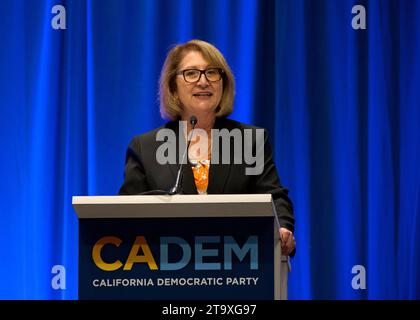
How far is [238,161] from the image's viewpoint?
2.93 m

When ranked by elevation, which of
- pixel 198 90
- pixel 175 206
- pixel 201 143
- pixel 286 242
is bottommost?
pixel 286 242

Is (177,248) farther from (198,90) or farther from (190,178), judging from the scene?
(198,90)

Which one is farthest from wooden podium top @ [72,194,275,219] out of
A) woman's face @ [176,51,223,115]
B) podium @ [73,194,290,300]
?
woman's face @ [176,51,223,115]

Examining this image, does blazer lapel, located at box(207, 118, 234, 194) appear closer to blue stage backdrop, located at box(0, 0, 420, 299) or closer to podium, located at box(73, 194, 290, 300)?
podium, located at box(73, 194, 290, 300)

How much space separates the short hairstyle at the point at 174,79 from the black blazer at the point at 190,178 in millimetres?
179

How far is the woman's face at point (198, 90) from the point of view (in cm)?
305

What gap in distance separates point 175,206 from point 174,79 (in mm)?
1114

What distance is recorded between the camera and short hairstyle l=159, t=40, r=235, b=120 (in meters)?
3.07

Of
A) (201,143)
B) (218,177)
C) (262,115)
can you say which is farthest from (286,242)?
(262,115)

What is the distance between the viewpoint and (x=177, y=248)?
2152 millimetres
